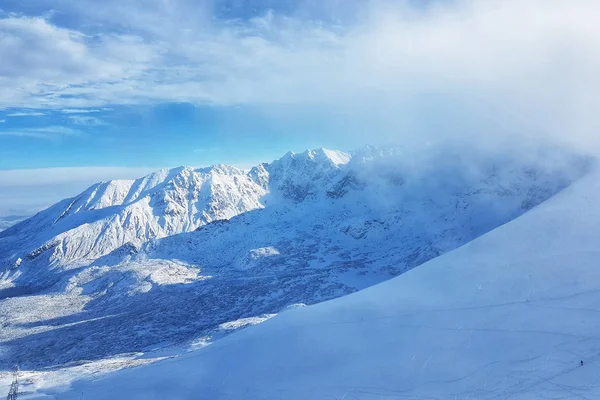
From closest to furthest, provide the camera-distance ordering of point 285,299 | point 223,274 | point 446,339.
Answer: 1. point 446,339
2. point 285,299
3. point 223,274

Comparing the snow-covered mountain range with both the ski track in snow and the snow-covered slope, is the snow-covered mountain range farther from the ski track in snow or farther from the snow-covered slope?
the snow-covered slope

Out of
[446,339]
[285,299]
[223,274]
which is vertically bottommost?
[285,299]

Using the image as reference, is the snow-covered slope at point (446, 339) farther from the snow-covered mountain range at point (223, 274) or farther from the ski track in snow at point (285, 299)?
the snow-covered mountain range at point (223, 274)

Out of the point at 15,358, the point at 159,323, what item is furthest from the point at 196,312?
the point at 15,358

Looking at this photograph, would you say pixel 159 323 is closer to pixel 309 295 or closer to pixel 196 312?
pixel 196 312

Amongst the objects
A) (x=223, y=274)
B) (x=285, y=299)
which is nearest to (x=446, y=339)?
(x=285, y=299)

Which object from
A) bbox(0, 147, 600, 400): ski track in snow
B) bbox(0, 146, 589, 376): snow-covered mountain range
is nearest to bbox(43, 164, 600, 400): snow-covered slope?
bbox(0, 147, 600, 400): ski track in snow

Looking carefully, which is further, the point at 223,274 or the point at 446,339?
the point at 223,274

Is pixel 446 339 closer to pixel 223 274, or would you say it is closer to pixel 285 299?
pixel 285 299

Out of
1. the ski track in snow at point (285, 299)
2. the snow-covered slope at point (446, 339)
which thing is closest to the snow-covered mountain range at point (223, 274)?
the ski track in snow at point (285, 299)
